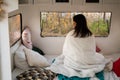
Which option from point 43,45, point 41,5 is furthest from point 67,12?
point 43,45

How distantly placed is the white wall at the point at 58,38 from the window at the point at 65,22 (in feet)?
0.27

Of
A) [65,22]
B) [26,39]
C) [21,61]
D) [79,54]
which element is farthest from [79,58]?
[65,22]

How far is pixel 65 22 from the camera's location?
4.01 metres

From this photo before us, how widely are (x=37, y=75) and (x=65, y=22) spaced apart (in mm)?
1656

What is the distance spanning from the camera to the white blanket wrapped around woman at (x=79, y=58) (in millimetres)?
2766

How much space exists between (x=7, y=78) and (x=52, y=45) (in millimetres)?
1815

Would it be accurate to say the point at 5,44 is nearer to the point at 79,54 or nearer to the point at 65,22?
the point at 79,54

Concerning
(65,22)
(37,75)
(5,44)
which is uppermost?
(65,22)

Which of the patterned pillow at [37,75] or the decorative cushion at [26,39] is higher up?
the decorative cushion at [26,39]

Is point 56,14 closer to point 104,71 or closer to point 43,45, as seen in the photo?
point 43,45

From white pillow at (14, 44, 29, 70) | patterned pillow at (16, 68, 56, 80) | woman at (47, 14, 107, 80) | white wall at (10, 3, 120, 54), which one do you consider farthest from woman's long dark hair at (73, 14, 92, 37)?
white wall at (10, 3, 120, 54)

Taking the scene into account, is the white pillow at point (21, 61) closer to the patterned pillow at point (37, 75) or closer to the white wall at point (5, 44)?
the patterned pillow at point (37, 75)

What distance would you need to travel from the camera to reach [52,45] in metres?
4.05

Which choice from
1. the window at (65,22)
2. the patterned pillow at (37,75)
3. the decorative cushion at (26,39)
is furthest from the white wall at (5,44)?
the window at (65,22)
